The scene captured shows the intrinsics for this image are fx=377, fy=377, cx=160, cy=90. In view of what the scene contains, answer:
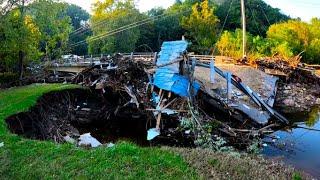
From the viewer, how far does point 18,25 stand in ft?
72.1

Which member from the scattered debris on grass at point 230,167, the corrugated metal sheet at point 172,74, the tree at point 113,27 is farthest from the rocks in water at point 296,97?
the tree at point 113,27

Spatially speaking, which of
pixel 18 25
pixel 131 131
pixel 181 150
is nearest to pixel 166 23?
pixel 18 25

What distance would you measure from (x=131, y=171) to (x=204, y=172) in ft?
4.96

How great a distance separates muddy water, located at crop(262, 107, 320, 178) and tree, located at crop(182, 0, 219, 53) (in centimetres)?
3411

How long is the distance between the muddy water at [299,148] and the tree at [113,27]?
37.2 metres

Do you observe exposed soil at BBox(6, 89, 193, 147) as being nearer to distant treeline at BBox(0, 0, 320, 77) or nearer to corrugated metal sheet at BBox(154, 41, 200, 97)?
corrugated metal sheet at BBox(154, 41, 200, 97)

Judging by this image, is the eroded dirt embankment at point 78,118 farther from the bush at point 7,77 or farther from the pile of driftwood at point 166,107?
the bush at point 7,77

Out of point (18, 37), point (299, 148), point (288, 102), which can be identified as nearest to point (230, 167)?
point (299, 148)

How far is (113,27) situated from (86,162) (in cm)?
4561

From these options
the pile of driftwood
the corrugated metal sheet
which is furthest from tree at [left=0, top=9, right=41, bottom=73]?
the corrugated metal sheet

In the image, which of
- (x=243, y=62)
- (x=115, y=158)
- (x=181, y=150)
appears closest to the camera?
(x=115, y=158)

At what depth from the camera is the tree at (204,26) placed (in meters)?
50.6

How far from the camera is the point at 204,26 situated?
167ft

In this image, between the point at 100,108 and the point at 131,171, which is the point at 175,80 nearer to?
the point at 100,108
